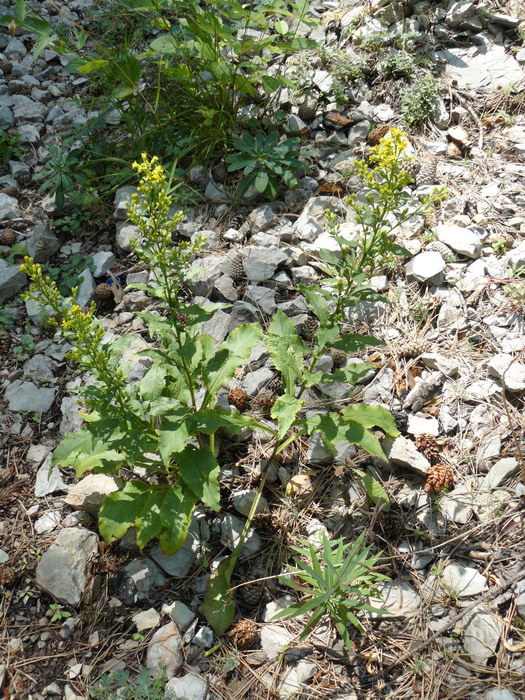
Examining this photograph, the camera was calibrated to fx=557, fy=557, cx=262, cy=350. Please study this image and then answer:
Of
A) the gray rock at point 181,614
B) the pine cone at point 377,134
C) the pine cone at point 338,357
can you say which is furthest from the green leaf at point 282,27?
the gray rock at point 181,614

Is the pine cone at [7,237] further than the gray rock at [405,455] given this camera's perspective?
Yes

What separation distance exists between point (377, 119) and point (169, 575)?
3.12 m

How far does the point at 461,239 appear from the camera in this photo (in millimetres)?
3074

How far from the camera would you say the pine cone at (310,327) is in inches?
116

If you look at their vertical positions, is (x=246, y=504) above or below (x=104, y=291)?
below

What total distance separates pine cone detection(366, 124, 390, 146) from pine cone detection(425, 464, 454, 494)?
7.36ft

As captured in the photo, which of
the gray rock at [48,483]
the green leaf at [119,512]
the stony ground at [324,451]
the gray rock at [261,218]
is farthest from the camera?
the gray rock at [261,218]

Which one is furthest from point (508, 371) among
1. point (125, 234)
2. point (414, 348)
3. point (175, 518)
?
point (125, 234)

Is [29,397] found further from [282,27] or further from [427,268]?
[282,27]

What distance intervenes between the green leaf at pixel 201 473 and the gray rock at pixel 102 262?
5.14 ft

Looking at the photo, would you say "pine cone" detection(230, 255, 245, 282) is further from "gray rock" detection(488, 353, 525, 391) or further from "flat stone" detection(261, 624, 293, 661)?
"flat stone" detection(261, 624, 293, 661)

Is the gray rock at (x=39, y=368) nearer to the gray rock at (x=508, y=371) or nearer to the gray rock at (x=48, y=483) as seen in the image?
the gray rock at (x=48, y=483)

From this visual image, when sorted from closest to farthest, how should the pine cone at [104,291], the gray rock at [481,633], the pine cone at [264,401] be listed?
the gray rock at [481,633]
the pine cone at [264,401]
the pine cone at [104,291]

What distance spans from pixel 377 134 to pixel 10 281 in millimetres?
2507
